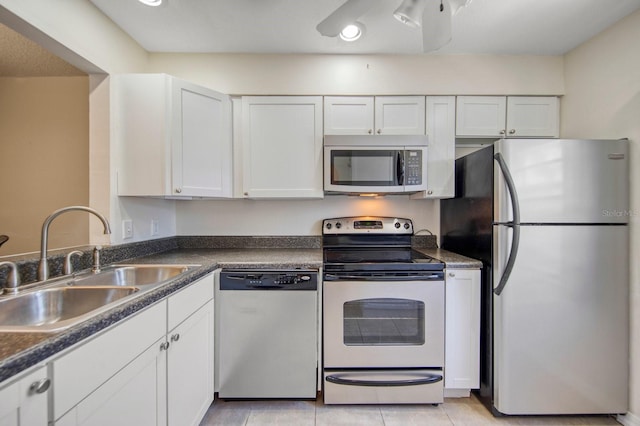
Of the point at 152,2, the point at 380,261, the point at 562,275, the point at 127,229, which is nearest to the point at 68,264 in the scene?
the point at 127,229

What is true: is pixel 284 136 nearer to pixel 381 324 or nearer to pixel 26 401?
pixel 381 324

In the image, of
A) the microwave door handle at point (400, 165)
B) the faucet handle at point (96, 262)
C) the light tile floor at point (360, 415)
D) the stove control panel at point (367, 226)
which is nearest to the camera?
the faucet handle at point (96, 262)

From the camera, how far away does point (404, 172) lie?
Result: 6.59 ft

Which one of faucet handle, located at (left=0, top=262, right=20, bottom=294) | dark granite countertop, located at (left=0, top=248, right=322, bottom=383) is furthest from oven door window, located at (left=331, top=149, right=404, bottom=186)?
faucet handle, located at (left=0, top=262, right=20, bottom=294)

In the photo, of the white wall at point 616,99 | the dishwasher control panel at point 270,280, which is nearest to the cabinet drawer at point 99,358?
the dishwasher control panel at point 270,280

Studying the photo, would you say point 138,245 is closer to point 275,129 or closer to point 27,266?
point 27,266

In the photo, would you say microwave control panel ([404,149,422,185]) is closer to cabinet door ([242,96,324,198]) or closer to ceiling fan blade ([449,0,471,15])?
cabinet door ([242,96,324,198])

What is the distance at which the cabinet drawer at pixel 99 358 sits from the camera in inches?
29.1

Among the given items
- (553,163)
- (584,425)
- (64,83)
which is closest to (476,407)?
(584,425)

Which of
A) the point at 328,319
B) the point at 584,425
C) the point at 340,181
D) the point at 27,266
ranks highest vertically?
the point at 340,181

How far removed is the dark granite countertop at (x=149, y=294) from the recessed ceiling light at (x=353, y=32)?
1.48 meters

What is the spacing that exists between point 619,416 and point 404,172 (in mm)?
1909

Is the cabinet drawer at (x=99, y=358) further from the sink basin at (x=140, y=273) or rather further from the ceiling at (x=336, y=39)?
the ceiling at (x=336, y=39)

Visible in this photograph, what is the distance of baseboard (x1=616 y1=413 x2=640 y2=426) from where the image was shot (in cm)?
158
